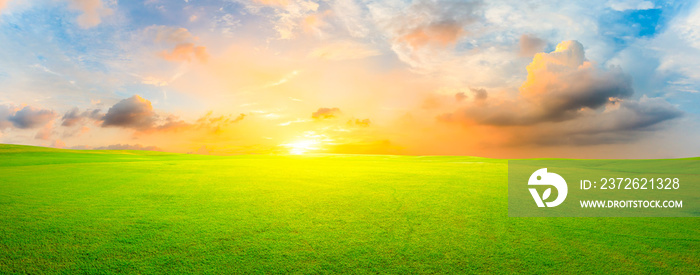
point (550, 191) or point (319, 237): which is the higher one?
point (550, 191)

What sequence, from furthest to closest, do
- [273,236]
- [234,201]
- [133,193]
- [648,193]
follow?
[648,193], [133,193], [234,201], [273,236]

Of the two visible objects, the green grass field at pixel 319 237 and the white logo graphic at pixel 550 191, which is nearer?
the green grass field at pixel 319 237

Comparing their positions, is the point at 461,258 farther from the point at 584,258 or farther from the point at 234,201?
the point at 234,201

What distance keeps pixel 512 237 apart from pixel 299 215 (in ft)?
16.0

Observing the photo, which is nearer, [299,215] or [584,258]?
[584,258]

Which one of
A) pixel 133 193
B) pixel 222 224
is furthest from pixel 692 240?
pixel 133 193

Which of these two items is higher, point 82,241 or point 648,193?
point 648,193

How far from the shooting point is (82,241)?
5.97 meters

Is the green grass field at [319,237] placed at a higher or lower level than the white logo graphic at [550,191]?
lower

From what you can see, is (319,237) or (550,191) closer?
(319,237)

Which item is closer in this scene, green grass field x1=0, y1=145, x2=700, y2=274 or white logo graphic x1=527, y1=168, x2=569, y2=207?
green grass field x1=0, y1=145, x2=700, y2=274

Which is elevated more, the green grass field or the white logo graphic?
the white logo graphic

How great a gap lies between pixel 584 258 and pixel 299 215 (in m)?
5.96

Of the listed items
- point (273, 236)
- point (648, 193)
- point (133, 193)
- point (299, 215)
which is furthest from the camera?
point (648, 193)
